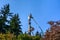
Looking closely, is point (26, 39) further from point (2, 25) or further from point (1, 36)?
point (2, 25)

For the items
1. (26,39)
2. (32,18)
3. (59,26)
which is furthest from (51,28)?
(32,18)

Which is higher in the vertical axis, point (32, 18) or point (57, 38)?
point (32, 18)

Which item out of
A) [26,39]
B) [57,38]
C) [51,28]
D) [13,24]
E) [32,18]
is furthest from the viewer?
[13,24]

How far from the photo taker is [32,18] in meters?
24.3

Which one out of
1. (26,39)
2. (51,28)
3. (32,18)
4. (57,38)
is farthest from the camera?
(32,18)

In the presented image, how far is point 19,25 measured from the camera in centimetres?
4016

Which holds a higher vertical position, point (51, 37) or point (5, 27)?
point (5, 27)

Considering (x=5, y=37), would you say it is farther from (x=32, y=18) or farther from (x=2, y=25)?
A: (x=2, y=25)

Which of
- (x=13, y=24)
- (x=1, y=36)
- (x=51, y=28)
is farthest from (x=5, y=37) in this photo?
(x=13, y=24)

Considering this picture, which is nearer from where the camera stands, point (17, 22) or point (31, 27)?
point (31, 27)

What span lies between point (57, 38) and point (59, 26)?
1.02 m

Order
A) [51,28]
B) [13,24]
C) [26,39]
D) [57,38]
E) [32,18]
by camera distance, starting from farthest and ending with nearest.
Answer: [13,24], [32,18], [26,39], [51,28], [57,38]

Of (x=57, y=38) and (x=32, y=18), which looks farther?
(x=32, y=18)

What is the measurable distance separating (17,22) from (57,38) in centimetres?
2738
